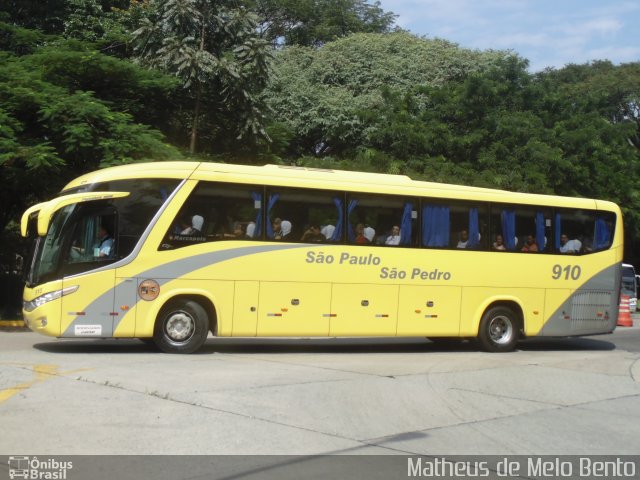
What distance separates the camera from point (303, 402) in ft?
31.6

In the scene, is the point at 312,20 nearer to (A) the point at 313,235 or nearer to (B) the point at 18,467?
(A) the point at 313,235

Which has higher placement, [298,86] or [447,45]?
[447,45]

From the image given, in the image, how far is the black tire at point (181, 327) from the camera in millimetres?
13867

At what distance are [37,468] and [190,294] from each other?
25.3ft

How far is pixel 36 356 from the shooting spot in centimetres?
1275

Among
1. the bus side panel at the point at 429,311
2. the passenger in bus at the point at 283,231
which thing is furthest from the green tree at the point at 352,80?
the passenger in bus at the point at 283,231

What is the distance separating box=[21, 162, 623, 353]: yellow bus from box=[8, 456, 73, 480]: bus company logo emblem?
6.78 m

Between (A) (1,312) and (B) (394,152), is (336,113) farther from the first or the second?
(A) (1,312)

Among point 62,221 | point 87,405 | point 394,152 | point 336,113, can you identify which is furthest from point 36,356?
point 336,113

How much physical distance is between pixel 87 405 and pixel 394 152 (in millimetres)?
22680

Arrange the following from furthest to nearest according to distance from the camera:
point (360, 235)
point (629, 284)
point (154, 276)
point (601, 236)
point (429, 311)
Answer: point (629, 284)
point (601, 236)
point (429, 311)
point (360, 235)
point (154, 276)

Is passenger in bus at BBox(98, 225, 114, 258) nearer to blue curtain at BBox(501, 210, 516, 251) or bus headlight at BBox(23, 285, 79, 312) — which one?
bus headlight at BBox(23, 285, 79, 312)

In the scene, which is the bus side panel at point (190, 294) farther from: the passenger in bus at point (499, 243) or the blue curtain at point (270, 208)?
the passenger in bus at point (499, 243)

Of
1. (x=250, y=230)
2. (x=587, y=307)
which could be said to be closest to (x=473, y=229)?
(x=587, y=307)
